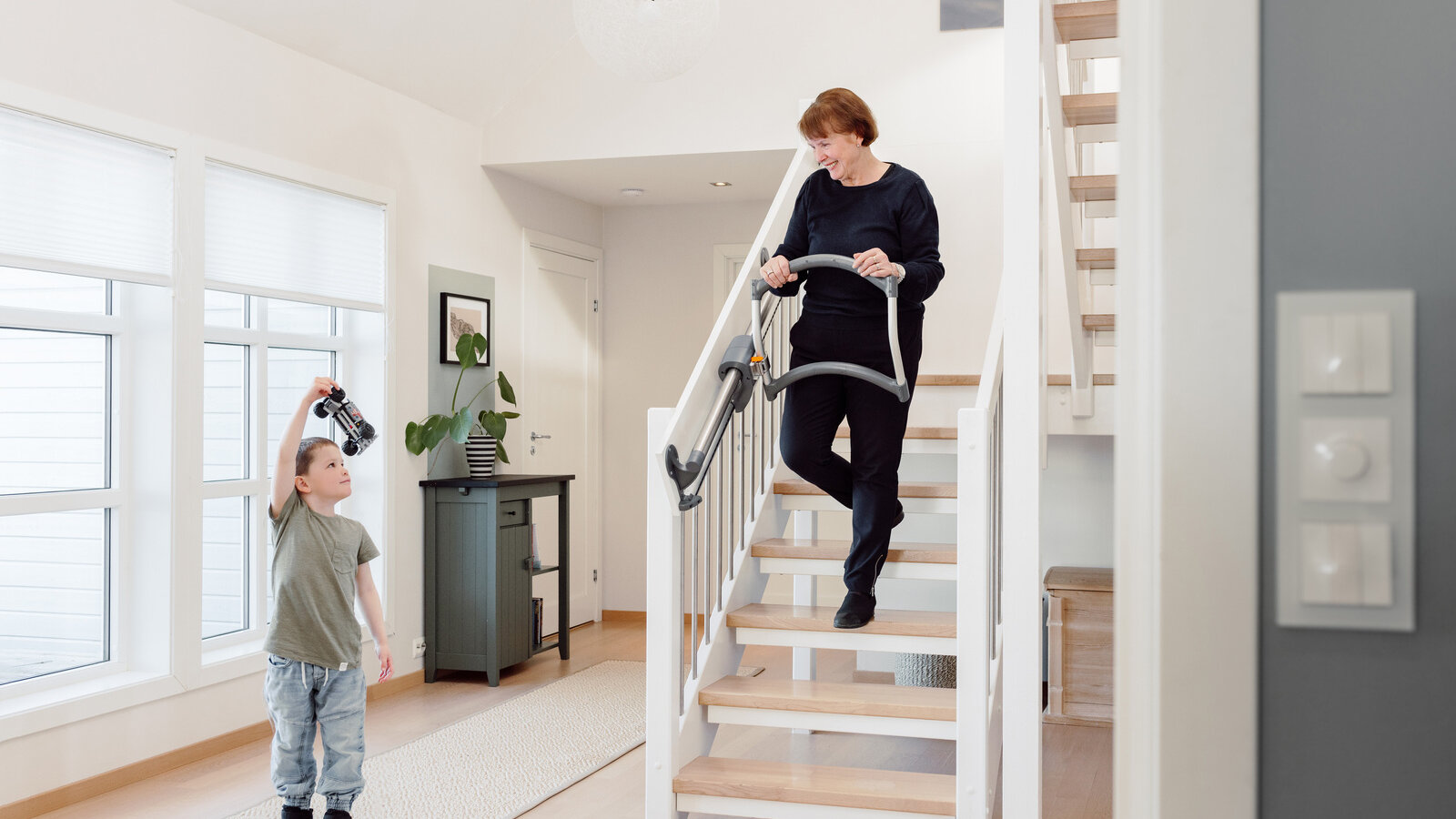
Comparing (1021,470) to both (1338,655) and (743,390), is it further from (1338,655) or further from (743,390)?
(1338,655)

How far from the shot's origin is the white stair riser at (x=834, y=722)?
8.80ft

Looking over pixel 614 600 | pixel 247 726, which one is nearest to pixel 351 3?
pixel 247 726

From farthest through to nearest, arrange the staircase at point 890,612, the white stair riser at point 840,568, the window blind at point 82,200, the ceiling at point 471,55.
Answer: the ceiling at point 471,55 → the window blind at point 82,200 → the white stair riser at point 840,568 → the staircase at point 890,612

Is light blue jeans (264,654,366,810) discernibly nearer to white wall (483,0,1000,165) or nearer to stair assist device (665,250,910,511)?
stair assist device (665,250,910,511)

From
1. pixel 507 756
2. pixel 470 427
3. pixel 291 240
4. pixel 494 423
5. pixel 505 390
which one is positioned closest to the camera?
pixel 507 756

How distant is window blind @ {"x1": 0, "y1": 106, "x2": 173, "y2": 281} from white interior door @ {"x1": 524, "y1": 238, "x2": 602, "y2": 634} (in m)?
2.34

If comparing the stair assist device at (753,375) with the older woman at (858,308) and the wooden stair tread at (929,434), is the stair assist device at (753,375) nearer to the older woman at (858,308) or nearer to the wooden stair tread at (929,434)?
the older woman at (858,308)

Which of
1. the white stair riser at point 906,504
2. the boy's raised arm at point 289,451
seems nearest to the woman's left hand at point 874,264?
the white stair riser at point 906,504

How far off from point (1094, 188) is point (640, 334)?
3.69 meters

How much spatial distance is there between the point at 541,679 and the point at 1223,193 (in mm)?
4539

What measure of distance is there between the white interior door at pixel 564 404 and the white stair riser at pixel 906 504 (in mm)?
2402

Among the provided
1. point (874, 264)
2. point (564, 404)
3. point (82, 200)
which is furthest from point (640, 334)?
point (874, 264)

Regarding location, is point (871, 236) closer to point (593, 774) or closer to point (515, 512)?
point (593, 774)

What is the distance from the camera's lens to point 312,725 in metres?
2.73
